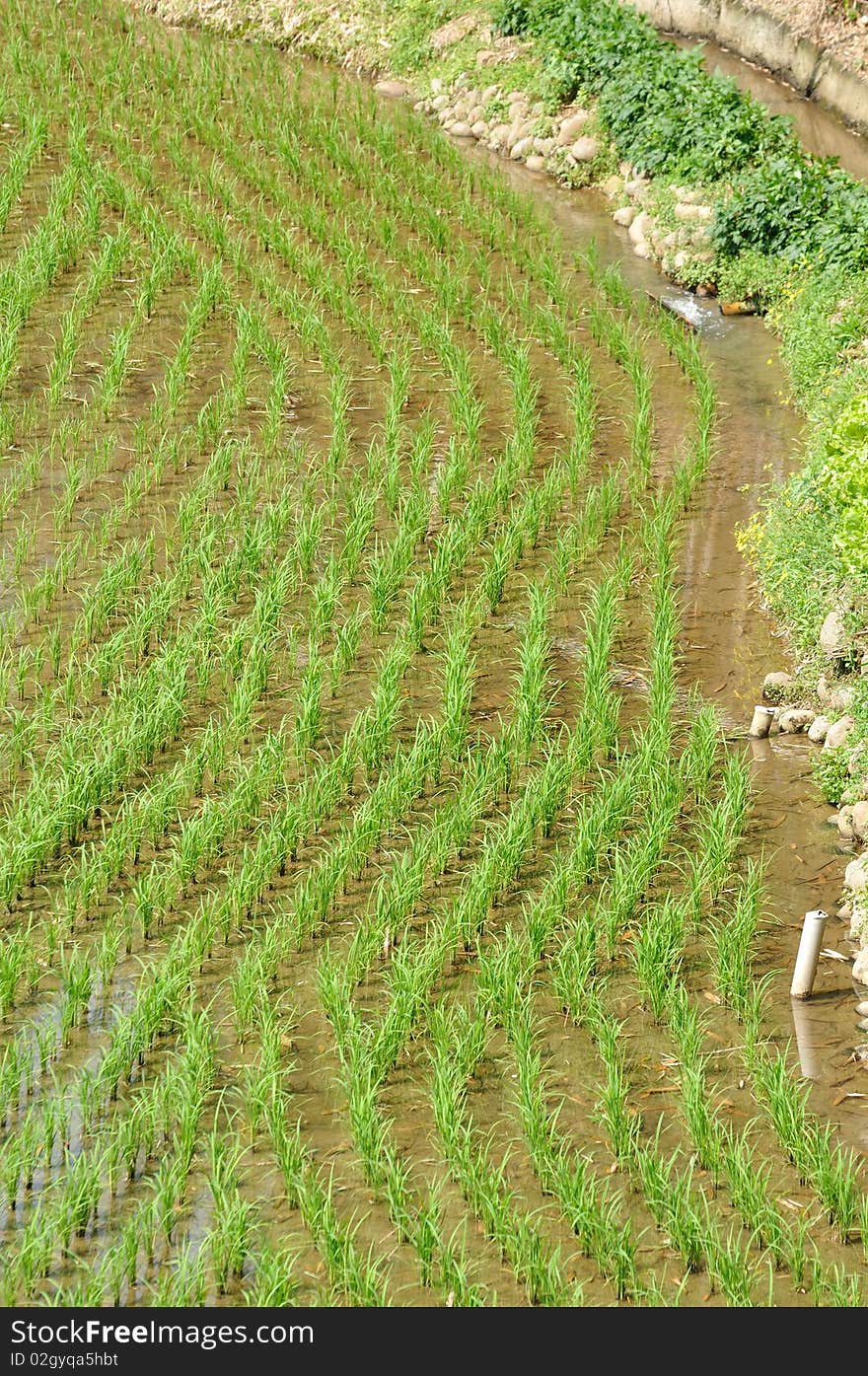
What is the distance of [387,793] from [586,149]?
7.68 meters

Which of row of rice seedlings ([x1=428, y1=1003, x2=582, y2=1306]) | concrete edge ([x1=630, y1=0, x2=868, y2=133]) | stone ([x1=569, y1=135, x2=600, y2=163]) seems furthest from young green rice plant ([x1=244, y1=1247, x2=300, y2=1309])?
concrete edge ([x1=630, y1=0, x2=868, y2=133])

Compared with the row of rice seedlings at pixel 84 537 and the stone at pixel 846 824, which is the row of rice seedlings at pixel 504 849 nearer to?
the stone at pixel 846 824

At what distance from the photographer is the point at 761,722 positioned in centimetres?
622

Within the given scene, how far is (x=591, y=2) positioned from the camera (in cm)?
1262

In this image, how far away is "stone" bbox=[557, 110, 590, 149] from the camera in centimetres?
1186

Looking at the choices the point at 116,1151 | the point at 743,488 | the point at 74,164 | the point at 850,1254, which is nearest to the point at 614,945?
the point at 850,1254

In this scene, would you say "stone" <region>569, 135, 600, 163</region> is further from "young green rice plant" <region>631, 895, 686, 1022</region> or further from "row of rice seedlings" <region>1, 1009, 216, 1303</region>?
"row of rice seedlings" <region>1, 1009, 216, 1303</region>

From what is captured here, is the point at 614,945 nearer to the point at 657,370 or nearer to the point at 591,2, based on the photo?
the point at 657,370

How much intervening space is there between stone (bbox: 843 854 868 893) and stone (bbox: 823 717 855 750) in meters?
0.63

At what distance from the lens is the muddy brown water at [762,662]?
16.0ft

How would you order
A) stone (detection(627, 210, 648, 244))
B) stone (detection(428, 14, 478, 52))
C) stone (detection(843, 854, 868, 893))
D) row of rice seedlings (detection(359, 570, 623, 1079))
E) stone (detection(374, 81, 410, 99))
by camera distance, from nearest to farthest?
Result: 1. row of rice seedlings (detection(359, 570, 623, 1079))
2. stone (detection(843, 854, 868, 893))
3. stone (detection(627, 210, 648, 244))
4. stone (detection(428, 14, 478, 52))
5. stone (detection(374, 81, 410, 99))

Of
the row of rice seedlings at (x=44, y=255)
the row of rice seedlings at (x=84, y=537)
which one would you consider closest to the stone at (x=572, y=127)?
the row of rice seedlings at (x=44, y=255)

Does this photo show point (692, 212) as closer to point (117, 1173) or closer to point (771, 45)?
point (771, 45)

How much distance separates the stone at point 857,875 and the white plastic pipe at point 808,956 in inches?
17.1
